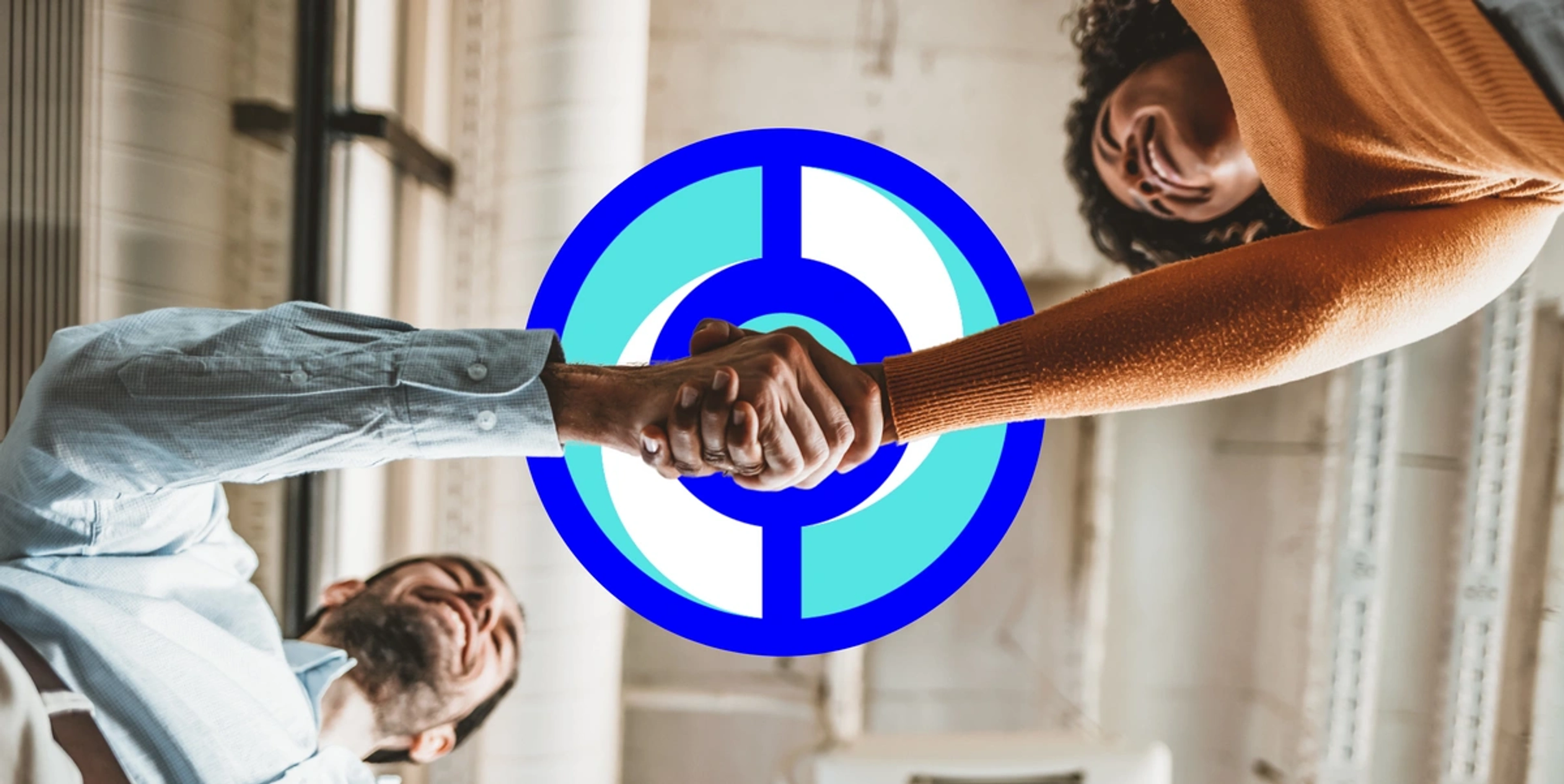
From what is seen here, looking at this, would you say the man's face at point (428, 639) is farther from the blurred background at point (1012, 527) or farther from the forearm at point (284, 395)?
the forearm at point (284, 395)

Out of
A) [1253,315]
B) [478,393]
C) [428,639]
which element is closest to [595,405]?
[478,393]

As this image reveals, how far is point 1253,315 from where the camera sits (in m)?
0.81

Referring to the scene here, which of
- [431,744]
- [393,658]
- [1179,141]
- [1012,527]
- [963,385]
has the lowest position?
[431,744]

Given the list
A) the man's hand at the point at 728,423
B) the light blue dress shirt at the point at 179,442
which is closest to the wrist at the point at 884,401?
the man's hand at the point at 728,423

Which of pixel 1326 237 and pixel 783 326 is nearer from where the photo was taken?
pixel 1326 237

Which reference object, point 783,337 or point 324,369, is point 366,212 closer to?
point 324,369

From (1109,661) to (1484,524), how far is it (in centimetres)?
110

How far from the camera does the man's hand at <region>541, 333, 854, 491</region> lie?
0.89 m

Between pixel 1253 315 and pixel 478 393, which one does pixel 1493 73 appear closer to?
pixel 1253 315

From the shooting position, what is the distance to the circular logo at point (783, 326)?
1.60 meters

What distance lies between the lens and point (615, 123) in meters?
2.12

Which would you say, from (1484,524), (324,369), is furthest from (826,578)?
(1484,524)

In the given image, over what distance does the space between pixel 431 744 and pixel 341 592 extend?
37cm

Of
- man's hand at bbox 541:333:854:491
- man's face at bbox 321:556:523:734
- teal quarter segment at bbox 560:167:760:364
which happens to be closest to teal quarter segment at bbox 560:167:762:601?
teal quarter segment at bbox 560:167:760:364
